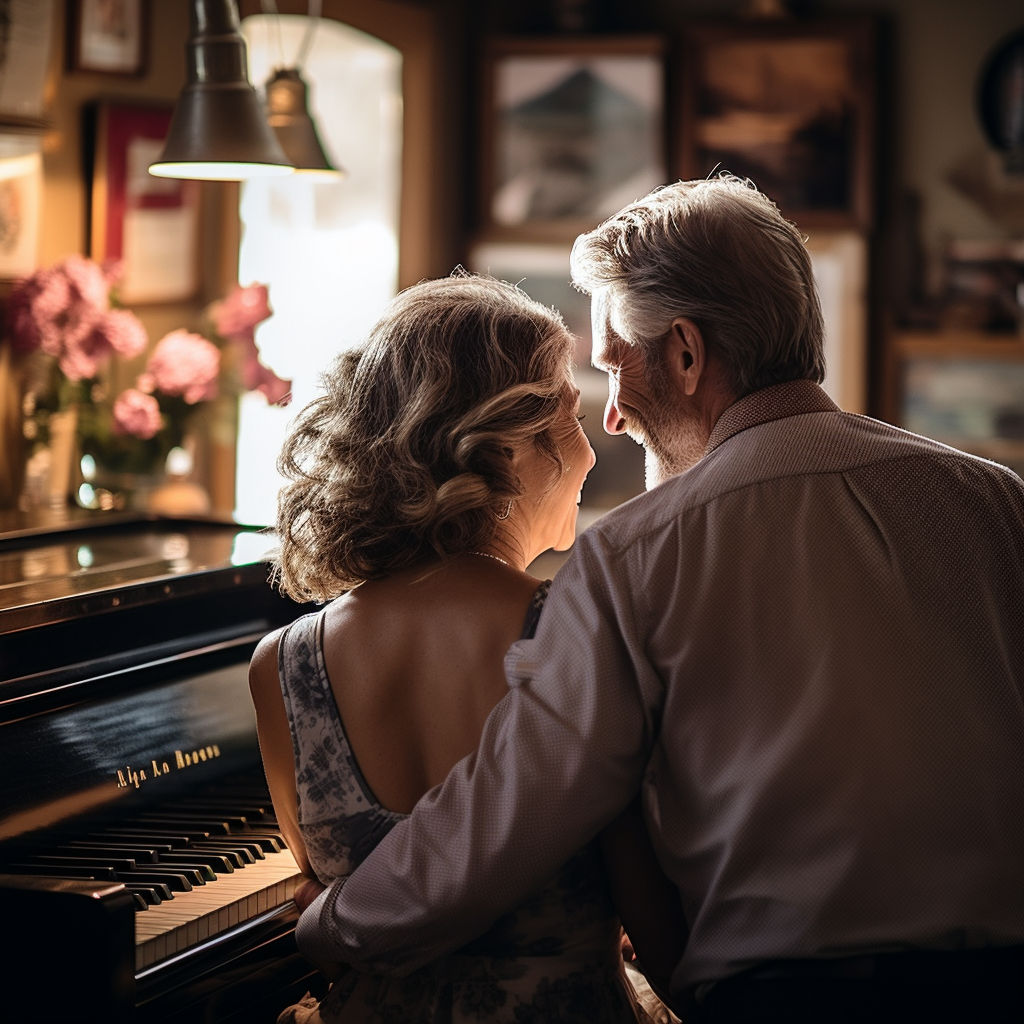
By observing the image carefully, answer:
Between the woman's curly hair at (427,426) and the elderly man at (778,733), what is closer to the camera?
the elderly man at (778,733)

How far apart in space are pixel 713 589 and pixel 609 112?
369cm

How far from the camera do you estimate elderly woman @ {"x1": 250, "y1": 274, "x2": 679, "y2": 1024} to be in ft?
5.05

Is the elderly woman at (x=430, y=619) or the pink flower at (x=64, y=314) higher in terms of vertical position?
the pink flower at (x=64, y=314)

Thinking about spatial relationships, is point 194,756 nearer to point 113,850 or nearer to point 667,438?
point 113,850

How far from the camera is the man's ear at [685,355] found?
5.08 feet

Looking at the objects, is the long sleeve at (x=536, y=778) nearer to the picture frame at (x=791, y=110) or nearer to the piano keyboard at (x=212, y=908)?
the piano keyboard at (x=212, y=908)

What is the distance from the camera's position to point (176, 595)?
2.00 metres

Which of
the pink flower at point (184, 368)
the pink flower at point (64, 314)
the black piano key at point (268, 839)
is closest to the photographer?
the black piano key at point (268, 839)

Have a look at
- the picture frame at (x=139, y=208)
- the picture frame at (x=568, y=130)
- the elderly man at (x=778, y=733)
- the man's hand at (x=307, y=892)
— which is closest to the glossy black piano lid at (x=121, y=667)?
the man's hand at (x=307, y=892)

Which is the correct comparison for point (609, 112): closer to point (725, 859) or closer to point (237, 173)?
point (237, 173)

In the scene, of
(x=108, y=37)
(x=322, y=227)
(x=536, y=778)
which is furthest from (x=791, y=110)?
(x=536, y=778)

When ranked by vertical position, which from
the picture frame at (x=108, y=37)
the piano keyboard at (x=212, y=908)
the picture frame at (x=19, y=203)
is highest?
the picture frame at (x=108, y=37)

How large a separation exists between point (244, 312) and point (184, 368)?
0.22m

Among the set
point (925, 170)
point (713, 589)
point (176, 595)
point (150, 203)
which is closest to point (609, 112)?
point (925, 170)
